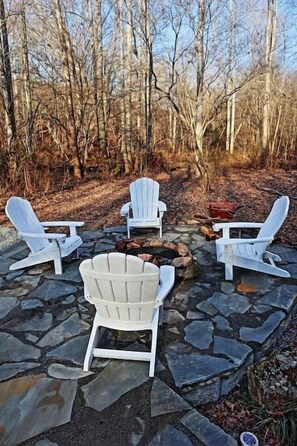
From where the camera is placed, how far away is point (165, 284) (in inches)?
81.5

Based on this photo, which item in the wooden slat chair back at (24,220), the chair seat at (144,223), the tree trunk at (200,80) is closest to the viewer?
the wooden slat chair back at (24,220)

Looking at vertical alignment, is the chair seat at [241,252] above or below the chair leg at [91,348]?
above

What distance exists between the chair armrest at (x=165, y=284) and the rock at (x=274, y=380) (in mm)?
635

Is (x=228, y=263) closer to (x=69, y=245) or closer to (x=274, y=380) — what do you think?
(x=274, y=380)

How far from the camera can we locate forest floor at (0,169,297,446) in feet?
16.6

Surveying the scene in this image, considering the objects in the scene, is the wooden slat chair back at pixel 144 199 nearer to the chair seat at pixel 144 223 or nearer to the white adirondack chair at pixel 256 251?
the chair seat at pixel 144 223

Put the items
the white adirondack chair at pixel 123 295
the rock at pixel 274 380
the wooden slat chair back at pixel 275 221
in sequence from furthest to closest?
the wooden slat chair back at pixel 275 221, the white adirondack chair at pixel 123 295, the rock at pixel 274 380

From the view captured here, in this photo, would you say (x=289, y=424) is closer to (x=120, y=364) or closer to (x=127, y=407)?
(x=127, y=407)

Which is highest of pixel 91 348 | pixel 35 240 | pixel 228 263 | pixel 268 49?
pixel 268 49

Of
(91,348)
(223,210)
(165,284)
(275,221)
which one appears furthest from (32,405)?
(223,210)

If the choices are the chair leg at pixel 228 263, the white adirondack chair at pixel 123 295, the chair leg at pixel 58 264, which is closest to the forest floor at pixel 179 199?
the chair leg at pixel 228 263

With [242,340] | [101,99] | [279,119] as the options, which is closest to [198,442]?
[242,340]

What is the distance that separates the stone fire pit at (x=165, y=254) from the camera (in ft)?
9.34

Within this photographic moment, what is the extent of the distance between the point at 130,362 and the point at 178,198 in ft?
15.5
